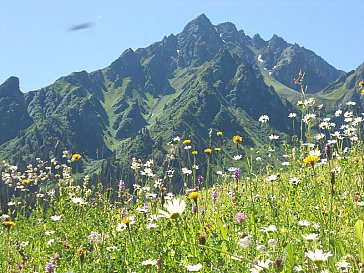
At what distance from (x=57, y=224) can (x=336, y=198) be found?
4152 mm

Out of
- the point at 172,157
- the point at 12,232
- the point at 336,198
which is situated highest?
the point at 172,157

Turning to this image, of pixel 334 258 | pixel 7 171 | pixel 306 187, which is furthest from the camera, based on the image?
pixel 7 171

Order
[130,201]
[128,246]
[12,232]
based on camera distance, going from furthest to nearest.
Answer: [12,232] < [130,201] < [128,246]

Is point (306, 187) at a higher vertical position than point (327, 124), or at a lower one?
lower

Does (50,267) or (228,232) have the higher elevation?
(50,267)

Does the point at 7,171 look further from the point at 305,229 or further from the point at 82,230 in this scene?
the point at 305,229

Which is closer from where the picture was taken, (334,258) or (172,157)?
(334,258)

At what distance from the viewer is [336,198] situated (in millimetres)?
5102

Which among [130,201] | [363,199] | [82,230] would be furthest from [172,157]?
[363,199]

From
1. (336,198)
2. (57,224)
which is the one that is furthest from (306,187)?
(57,224)

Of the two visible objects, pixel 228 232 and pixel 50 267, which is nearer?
pixel 50 267

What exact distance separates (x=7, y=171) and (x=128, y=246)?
15.8 feet

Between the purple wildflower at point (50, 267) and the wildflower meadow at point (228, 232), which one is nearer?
the wildflower meadow at point (228, 232)

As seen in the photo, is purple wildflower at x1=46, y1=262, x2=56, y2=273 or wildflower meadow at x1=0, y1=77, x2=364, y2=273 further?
purple wildflower at x1=46, y1=262, x2=56, y2=273
